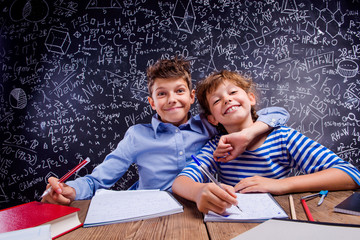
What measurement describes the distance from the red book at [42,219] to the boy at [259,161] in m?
0.37

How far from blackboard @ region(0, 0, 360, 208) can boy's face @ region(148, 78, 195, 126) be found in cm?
107

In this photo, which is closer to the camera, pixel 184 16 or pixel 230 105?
pixel 230 105

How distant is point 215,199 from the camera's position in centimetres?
63

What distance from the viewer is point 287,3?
2.55 meters

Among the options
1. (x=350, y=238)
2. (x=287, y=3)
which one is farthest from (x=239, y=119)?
(x=287, y=3)

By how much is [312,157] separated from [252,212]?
541mm

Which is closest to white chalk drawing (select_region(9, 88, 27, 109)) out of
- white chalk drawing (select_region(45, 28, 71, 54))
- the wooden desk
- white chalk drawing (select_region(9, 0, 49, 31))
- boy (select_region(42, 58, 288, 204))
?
white chalk drawing (select_region(45, 28, 71, 54))

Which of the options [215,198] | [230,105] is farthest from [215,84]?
[215,198]

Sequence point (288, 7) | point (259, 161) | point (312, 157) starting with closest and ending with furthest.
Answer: point (312, 157) → point (259, 161) → point (288, 7)

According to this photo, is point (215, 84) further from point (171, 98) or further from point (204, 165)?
point (204, 165)

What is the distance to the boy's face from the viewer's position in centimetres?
133

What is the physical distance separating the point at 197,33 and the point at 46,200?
2.15 m

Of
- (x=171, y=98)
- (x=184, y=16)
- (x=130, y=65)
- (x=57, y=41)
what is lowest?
(x=171, y=98)

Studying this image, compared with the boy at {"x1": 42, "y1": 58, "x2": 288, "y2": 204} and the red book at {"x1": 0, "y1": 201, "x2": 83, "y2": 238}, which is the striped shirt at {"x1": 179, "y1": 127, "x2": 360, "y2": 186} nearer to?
the boy at {"x1": 42, "y1": 58, "x2": 288, "y2": 204}
